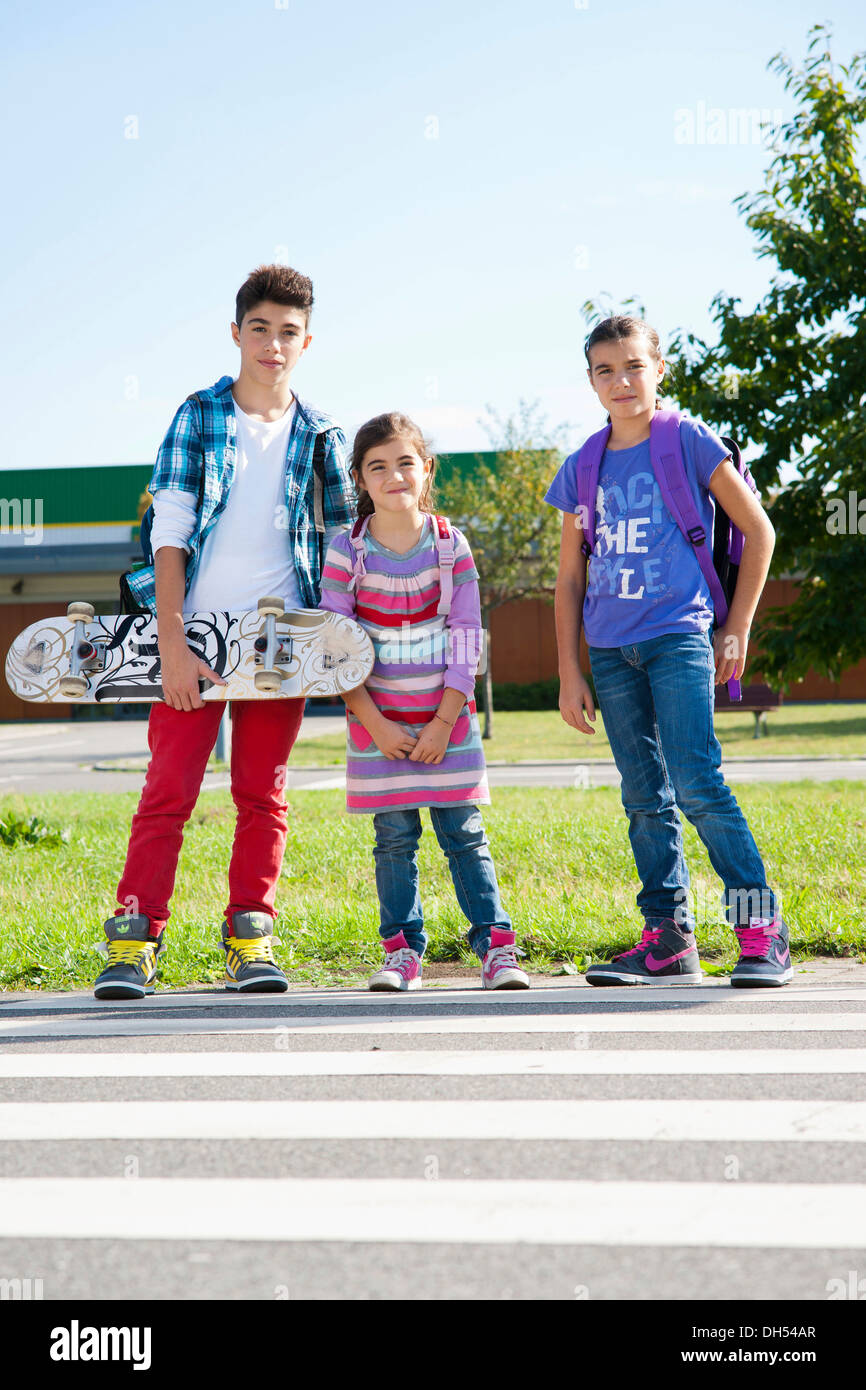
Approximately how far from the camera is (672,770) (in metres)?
3.73

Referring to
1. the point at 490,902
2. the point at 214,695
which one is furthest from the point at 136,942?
the point at 490,902

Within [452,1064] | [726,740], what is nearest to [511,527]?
[726,740]

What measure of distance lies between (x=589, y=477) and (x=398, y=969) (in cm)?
162

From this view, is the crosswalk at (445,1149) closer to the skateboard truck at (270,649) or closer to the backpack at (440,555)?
the skateboard truck at (270,649)

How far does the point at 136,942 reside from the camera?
377cm

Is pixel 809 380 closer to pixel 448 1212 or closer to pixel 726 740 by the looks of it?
pixel 448 1212

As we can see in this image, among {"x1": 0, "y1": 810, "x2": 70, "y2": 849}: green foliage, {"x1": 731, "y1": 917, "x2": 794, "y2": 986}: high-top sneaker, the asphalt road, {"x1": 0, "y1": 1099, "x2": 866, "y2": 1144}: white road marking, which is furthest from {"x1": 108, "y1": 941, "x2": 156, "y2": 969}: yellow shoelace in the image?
the asphalt road

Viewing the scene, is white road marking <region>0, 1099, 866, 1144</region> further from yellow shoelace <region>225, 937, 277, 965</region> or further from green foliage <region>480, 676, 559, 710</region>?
green foliage <region>480, 676, 559, 710</region>

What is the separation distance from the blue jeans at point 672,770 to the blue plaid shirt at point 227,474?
0.96 metres

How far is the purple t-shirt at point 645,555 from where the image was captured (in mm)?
3742

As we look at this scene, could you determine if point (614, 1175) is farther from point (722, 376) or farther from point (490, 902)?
point (722, 376)

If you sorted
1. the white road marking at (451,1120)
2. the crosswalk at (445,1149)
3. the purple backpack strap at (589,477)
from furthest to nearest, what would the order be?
1. the purple backpack strap at (589,477)
2. the white road marking at (451,1120)
3. the crosswalk at (445,1149)

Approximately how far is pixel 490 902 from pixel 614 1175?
177cm

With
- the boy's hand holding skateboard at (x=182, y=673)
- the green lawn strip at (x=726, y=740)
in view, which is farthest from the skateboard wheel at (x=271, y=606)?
the green lawn strip at (x=726, y=740)
